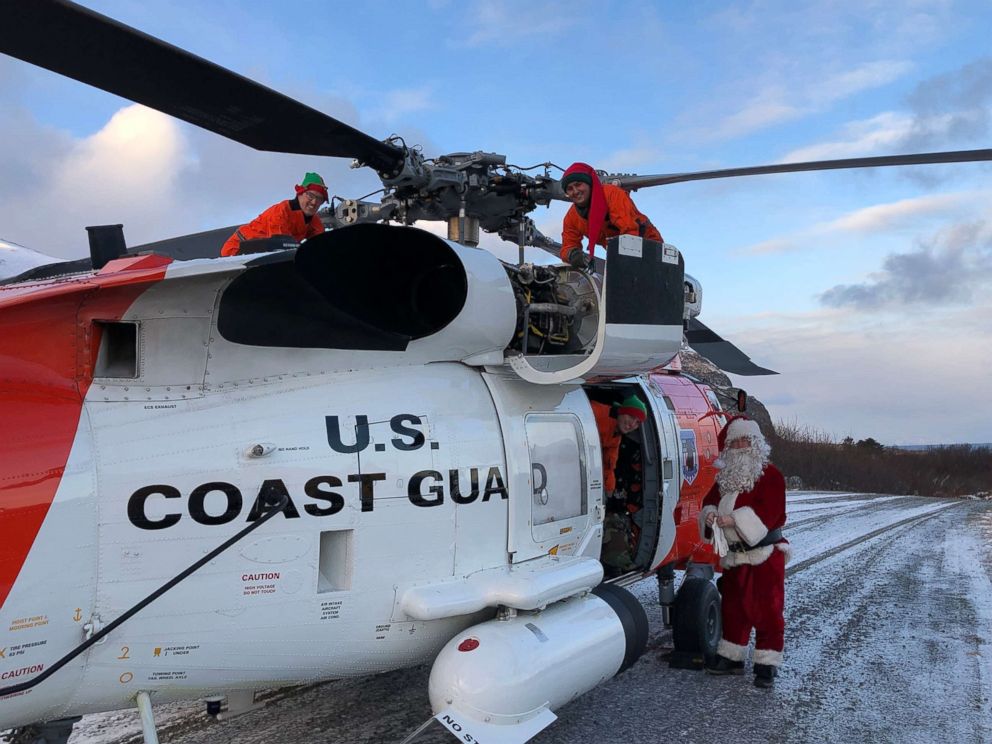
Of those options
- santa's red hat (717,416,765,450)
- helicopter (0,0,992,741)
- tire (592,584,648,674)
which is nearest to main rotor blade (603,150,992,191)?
helicopter (0,0,992,741)

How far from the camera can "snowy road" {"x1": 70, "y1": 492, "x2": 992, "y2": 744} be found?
473cm

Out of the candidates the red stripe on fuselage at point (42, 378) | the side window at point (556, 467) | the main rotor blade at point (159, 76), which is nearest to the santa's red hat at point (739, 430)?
the side window at point (556, 467)

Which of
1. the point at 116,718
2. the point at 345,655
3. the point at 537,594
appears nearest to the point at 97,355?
the point at 345,655

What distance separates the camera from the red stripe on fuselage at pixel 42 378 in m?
2.89

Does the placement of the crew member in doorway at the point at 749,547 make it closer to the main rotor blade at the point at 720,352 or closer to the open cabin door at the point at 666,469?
the open cabin door at the point at 666,469

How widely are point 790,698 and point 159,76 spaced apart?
531 centimetres

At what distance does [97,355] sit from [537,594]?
2.38 m

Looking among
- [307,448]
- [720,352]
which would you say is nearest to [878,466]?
[720,352]

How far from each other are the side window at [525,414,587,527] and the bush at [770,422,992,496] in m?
24.3

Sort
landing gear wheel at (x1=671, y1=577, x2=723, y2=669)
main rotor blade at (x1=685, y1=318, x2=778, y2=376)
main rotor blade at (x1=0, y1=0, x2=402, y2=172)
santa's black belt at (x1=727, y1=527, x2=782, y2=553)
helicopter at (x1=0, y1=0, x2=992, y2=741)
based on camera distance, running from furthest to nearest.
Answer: main rotor blade at (x1=685, y1=318, x2=778, y2=376) < landing gear wheel at (x1=671, y1=577, x2=723, y2=669) < santa's black belt at (x1=727, y1=527, x2=782, y2=553) < helicopter at (x1=0, y1=0, x2=992, y2=741) < main rotor blade at (x1=0, y1=0, x2=402, y2=172)

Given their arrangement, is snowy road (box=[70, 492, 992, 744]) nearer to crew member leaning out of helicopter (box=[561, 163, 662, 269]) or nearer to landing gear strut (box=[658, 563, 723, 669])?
landing gear strut (box=[658, 563, 723, 669])

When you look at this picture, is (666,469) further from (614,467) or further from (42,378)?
(42,378)

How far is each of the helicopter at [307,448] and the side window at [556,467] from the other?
2 cm

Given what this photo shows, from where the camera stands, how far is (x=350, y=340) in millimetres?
4031
